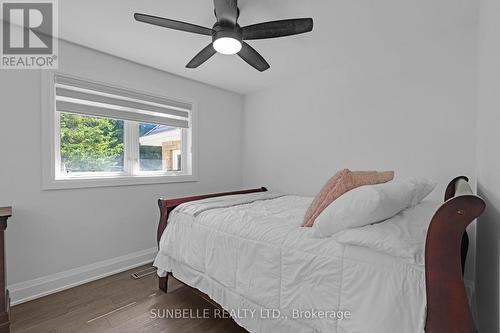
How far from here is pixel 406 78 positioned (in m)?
2.47

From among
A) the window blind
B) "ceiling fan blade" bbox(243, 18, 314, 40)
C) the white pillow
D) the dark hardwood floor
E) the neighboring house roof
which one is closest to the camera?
the white pillow

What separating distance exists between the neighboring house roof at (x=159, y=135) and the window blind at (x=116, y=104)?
0.16 meters

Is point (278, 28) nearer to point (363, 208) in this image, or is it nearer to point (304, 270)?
point (363, 208)

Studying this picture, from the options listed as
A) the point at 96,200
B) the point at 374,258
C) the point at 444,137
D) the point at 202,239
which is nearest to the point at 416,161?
the point at 444,137

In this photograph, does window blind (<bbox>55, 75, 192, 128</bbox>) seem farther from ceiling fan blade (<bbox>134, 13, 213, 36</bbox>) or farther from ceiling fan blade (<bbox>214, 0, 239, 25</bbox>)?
ceiling fan blade (<bbox>214, 0, 239, 25</bbox>)

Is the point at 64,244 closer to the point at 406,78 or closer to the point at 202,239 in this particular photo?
the point at 202,239

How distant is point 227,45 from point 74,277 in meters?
2.54

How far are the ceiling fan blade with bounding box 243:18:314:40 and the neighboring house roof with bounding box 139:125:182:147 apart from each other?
6.11 feet

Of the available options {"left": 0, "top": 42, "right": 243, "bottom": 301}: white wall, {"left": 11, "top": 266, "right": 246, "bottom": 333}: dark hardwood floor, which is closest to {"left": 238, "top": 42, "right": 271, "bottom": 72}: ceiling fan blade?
{"left": 0, "top": 42, "right": 243, "bottom": 301}: white wall

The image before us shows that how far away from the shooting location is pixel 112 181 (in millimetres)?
2648

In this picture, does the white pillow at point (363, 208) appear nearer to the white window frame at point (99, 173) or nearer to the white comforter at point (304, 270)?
the white comforter at point (304, 270)

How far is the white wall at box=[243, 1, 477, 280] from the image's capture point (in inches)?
83.6

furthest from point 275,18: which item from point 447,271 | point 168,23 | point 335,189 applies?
point 447,271

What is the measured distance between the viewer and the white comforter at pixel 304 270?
102 cm
